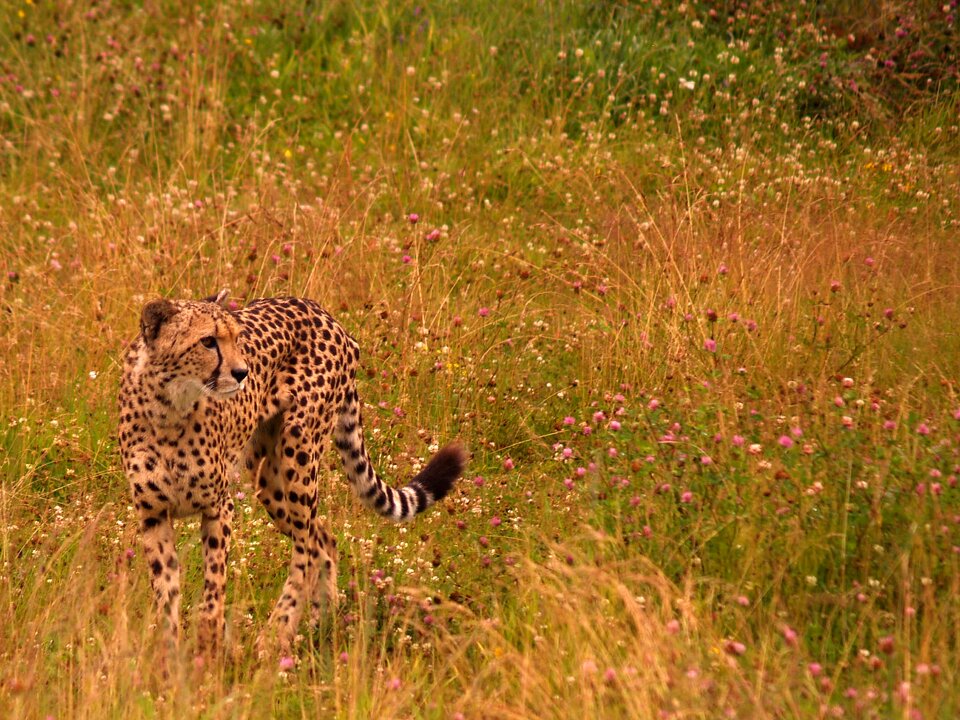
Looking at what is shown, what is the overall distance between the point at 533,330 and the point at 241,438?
197 centimetres

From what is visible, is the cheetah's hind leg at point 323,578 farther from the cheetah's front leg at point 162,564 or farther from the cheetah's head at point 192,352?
the cheetah's head at point 192,352

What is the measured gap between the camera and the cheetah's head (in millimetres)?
3871

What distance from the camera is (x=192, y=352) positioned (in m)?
3.89

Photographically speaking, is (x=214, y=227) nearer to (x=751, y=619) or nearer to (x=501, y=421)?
(x=501, y=421)

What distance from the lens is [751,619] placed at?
3428 mm

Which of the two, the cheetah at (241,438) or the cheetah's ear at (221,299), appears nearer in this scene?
the cheetah at (241,438)

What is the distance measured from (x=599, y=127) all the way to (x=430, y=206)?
50.2 inches

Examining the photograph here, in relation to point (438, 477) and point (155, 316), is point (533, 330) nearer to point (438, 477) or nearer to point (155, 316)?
point (438, 477)

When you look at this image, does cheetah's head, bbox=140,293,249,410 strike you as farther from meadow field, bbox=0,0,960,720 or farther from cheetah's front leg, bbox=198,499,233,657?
meadow field, bbox=0,0,960,720

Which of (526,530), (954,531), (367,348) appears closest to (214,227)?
(367,348)

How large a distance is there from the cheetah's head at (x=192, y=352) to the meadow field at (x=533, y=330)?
1.65ft

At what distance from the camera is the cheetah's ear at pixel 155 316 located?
3.82m

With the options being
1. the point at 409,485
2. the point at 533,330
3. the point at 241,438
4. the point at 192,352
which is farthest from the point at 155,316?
the point at 533,330

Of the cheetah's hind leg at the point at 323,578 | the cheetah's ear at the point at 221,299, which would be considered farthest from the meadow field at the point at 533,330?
the cheetah's ear at the point at 221,299
